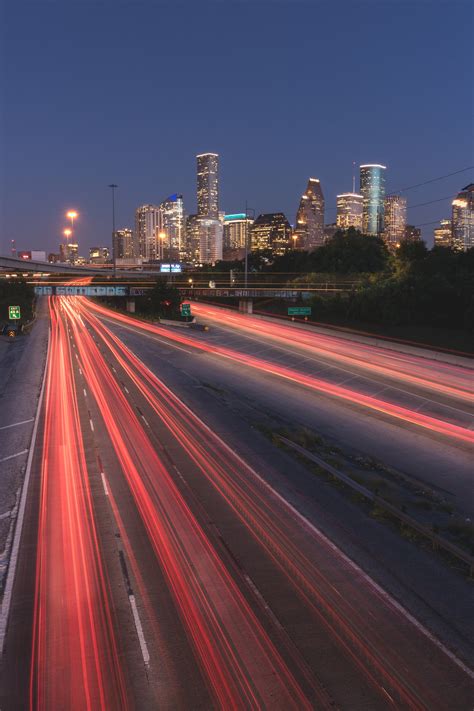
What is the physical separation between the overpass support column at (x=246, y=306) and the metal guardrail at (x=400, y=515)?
206ft

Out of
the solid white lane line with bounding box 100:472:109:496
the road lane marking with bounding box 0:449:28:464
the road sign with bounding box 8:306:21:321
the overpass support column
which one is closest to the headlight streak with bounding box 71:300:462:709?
the solid white lane line with bounding box 100:472:109:496

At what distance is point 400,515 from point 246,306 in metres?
69.8

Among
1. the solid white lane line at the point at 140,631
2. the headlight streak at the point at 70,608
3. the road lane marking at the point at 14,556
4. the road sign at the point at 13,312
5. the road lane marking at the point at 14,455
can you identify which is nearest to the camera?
the headlight streak at the point at 70,608

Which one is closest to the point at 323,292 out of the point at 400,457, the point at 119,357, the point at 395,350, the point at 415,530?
Answer: the point at 395,350

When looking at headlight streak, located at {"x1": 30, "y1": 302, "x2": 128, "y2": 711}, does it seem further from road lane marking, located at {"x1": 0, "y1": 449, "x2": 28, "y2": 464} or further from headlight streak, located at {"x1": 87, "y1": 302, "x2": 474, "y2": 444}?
headlight streak, located at {"x1": 87, "y1": 302, "x2": 474, "y2": 444}

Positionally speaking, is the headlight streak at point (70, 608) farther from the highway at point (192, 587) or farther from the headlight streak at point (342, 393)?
the headlight streak at point (342, 393)

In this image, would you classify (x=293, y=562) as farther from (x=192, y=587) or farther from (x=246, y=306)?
(x=246, y=306)

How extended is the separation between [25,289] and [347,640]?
303 feet

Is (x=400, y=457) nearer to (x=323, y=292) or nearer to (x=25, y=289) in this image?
(x=323, y=292)

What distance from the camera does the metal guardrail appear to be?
42.4 feet

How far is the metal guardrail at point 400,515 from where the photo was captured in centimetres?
1294

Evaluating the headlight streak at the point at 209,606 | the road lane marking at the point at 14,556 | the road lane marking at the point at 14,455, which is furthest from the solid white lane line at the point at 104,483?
the road lane marking at the point at 14,455

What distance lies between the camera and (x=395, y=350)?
5106 centimetres

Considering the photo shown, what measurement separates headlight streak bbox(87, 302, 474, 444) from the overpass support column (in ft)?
75.2
